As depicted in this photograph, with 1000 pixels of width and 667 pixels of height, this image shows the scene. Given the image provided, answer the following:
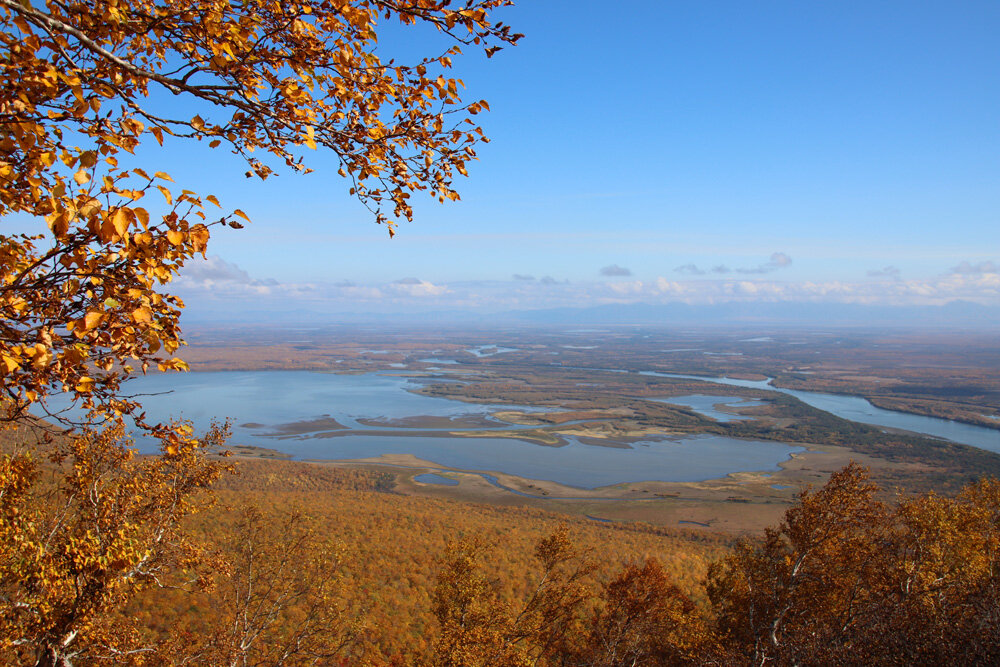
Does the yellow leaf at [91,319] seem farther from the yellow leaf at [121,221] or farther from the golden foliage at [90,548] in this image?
the golden foliage at [90,548]

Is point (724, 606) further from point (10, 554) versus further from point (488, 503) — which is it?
point (488, 503)

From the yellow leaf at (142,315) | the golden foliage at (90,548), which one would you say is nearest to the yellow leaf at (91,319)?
the yellow leaf at (142,315)

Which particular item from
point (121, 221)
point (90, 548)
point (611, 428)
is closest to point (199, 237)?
point (121, 221)

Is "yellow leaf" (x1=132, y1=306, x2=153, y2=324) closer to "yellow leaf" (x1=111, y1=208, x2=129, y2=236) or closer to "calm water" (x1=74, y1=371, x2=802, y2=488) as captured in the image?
"yellow leaf" (x1=111, y1=208, x2=129, y2=236)

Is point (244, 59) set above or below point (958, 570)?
above

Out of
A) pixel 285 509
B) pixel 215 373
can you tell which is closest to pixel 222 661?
pixel 285 509
